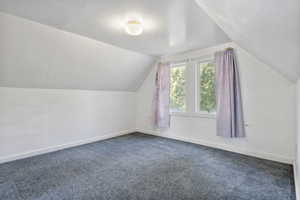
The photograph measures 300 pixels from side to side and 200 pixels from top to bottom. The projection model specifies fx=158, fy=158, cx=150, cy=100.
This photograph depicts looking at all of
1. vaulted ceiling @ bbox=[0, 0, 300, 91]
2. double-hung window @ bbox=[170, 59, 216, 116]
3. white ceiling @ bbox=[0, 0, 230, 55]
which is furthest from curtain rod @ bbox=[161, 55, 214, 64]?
white ceiling @ bbox=[0, 0, 230, 55]

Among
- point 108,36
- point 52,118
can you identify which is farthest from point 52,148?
point 108,36

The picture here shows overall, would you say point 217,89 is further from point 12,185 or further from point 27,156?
point 27,156

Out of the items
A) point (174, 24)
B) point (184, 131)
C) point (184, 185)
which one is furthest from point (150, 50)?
point (184, 185)

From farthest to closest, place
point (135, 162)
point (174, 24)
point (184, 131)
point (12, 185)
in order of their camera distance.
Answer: point (184, 131)
point (135, 162)
point (174, 24)
point (12, 185)

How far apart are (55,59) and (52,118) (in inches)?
46.6

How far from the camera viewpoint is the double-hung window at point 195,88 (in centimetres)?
347

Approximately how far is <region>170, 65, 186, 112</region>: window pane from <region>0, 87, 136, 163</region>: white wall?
1462mm

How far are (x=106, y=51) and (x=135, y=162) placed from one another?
2.18 metres

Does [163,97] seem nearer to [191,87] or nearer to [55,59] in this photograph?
[191,87]

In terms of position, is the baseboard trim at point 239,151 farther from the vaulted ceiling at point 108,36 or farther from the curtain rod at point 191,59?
the curtain rod at point 191,59

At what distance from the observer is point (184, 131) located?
380cm

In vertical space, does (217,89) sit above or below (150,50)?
below

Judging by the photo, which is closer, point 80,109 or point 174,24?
point 174,24

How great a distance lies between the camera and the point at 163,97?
13.3ft
